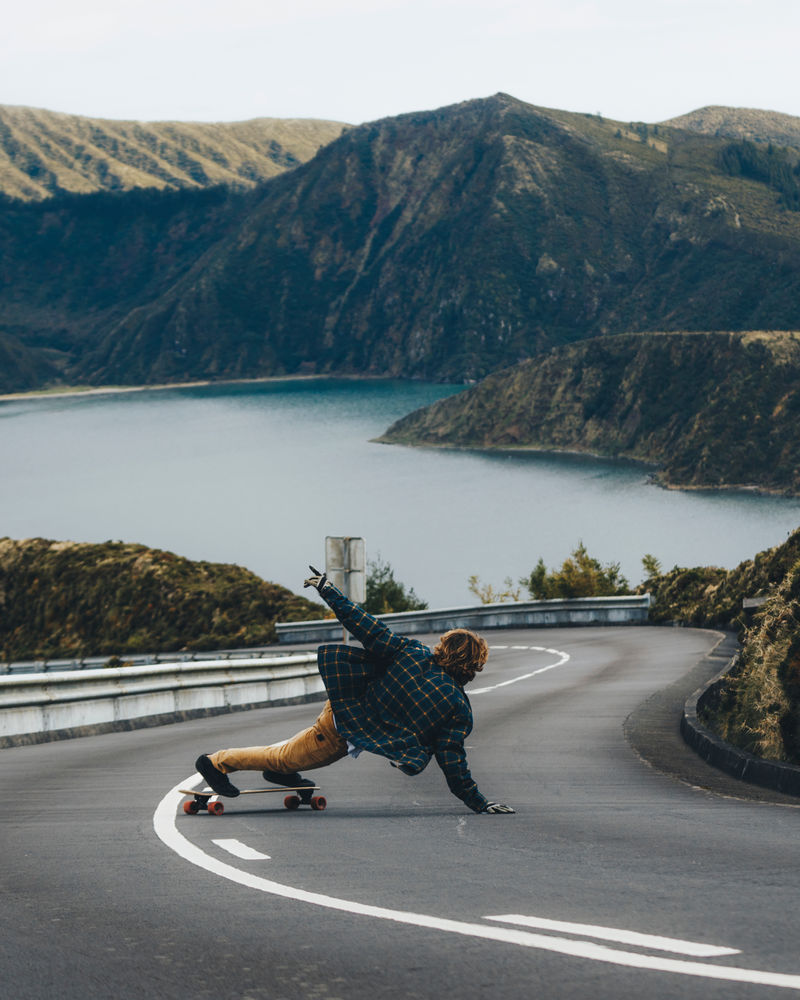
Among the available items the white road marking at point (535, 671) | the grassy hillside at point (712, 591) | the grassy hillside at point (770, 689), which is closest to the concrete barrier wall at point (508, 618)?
the grassy hillside at point (712, 591)

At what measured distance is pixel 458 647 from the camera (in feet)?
22.1

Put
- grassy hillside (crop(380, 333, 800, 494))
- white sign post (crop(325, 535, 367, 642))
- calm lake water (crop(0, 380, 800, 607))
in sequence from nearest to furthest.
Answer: white sign post (crop(325, 535, 367, 642)) → calm lake water (crop(0, 380, 800, 607)) → grassy hillside (crop(380, 333, 800, 494))

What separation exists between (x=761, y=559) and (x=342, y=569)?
1670cm

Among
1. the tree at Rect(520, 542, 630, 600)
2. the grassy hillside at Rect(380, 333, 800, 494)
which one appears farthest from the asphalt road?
the grassy hillside at Rect(380, 333, 800, 494)

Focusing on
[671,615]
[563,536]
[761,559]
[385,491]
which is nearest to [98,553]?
[671,615]

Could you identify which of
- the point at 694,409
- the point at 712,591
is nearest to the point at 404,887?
the point at 712,591

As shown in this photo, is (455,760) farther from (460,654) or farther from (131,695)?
(131,695)

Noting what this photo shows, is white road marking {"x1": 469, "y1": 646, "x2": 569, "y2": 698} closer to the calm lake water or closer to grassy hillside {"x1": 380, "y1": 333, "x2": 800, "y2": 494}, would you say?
the calm lake water

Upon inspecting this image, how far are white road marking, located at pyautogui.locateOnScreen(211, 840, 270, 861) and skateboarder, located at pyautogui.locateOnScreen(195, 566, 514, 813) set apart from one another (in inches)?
28.8

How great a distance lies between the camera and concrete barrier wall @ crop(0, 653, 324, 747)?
13.8m

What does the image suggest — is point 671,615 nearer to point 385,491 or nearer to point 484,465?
point 385,491

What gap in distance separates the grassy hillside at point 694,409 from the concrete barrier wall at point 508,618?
12275cm

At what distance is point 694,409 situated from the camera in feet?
582

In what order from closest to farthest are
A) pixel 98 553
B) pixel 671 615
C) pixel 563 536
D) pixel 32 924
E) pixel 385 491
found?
pixel 32 924 < pixel 671 615 < pixel 98 553 < pixel 563 536 < pixel 385 491
